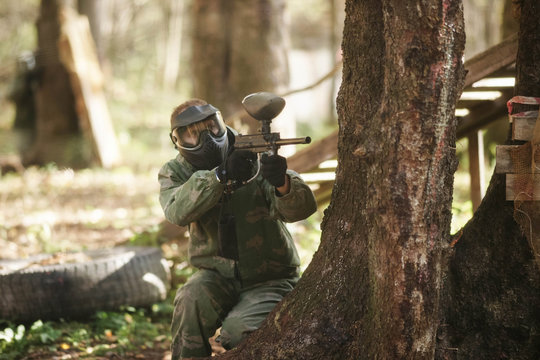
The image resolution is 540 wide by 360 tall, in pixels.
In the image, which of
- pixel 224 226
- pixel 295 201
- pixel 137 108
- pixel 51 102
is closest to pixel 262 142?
pixel 295 201

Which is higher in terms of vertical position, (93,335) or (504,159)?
(504,159)

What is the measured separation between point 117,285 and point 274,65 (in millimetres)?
4125

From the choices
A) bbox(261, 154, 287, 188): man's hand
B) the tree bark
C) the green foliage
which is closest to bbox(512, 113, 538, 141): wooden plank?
bbox(261, 154, 287, 188): man's hand

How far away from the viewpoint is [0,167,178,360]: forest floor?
444 cm

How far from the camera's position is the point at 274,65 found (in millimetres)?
8148

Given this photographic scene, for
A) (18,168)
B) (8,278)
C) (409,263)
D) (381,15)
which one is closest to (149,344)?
(8,278)

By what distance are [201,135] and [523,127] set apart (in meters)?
1.79

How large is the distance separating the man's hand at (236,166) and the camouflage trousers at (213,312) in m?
0.71

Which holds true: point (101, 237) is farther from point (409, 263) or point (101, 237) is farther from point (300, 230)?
point (409, 263)

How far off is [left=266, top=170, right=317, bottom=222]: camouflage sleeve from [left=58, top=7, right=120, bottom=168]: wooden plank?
10130 mm

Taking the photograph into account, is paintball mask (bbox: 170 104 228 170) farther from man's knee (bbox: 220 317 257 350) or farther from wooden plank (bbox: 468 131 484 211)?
wooden plank (bbox: 468 131 484 211)

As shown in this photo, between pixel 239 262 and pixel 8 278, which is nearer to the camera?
pixel 239 262

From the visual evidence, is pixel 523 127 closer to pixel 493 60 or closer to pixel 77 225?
pixel 493 60

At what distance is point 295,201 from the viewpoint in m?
3.39
